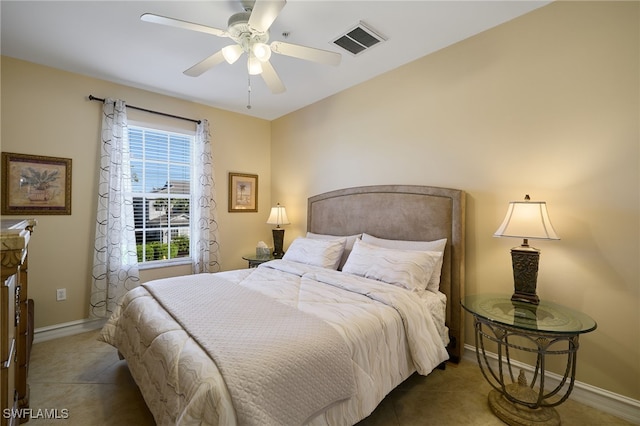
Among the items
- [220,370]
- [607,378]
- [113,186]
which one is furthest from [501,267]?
[113,186]

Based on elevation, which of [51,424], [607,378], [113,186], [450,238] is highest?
[113,186]

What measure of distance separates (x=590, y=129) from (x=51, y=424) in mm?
3839

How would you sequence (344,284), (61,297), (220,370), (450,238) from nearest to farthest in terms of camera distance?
(220,370) → (344,284) → (450,238) → (61,297)

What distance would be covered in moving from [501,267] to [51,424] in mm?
3193

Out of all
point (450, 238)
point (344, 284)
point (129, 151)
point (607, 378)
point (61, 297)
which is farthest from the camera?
point (129, 151)

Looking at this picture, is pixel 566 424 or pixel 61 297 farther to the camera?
pixel 61 297

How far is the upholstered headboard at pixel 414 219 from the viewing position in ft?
7.93

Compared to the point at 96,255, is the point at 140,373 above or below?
below

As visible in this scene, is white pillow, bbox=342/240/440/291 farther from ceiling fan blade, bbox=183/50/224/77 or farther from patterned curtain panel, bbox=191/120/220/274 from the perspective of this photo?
patterned curtain panel, bbox=191/120/220/274

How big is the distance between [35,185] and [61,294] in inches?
44.2

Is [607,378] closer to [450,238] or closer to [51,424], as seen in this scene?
[450,238]

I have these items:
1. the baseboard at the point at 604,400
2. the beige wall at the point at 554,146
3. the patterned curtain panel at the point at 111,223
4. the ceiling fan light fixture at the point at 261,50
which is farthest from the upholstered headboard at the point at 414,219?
the patterned curtain panel at the point at 111,223

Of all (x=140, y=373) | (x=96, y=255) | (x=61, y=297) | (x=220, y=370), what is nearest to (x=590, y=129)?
(x=220, y=370)

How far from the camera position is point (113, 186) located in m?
3.16
